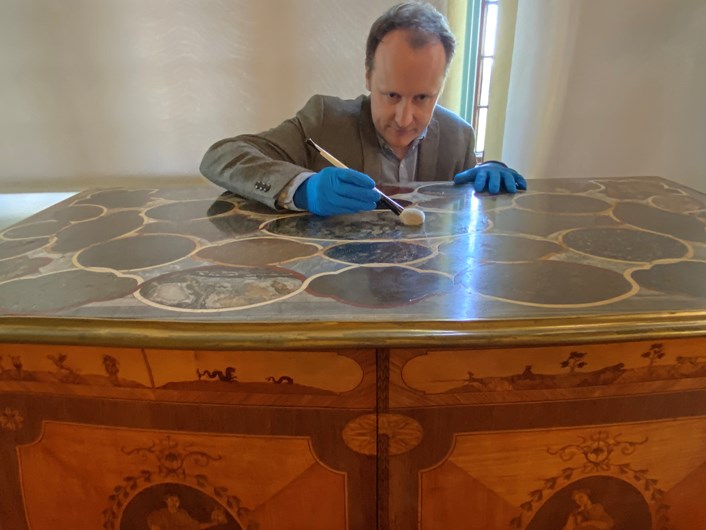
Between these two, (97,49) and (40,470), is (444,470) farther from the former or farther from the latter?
(97,49)

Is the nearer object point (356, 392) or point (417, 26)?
point (356, 392)

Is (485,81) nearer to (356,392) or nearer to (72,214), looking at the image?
(72,214)

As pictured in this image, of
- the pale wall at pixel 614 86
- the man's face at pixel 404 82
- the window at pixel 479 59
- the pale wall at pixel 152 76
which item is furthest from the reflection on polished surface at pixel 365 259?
the window at pixel 479 59

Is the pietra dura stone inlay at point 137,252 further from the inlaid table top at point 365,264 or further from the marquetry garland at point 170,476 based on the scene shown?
the marquetry garland at point 170,476

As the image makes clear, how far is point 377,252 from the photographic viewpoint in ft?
2.26

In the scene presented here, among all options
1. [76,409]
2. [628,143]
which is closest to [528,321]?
[76,409]

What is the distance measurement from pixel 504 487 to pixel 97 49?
1.50m

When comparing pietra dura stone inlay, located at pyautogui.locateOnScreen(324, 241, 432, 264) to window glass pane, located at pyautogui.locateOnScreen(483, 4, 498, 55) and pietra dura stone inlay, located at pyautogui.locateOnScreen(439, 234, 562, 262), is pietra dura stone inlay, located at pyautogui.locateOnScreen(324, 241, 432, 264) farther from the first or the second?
window glass pane, located at pyautogui.locateOnScreen(483, 4, 498, 55)

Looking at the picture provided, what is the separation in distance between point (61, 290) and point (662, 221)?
2.66ft

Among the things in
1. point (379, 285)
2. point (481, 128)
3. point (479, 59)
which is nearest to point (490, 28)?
point (479, 59)

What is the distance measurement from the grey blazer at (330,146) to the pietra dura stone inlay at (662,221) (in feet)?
1.53

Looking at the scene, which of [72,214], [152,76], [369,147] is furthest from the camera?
[152,76]

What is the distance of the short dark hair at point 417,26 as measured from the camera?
40.6 inches

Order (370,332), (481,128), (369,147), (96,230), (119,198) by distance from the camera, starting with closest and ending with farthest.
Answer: (370,332), (96,230), (119,198), (369,147), (481,128)
